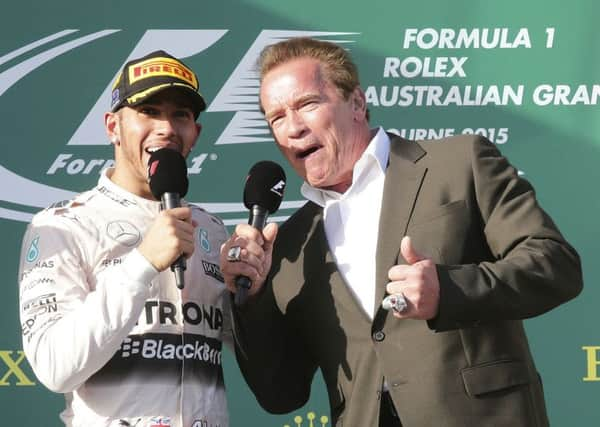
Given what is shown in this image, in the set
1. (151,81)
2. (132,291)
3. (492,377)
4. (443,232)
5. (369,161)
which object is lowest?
(492,377)

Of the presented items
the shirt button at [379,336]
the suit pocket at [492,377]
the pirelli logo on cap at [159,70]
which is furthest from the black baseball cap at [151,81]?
the suit pocket at [492,377]

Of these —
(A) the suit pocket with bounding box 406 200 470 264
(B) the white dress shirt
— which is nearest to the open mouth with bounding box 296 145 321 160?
(B) the white dress shirt

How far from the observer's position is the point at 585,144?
427 cm

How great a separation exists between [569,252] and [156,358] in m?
1.00

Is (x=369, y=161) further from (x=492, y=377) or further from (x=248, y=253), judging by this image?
(x=492, y=377)

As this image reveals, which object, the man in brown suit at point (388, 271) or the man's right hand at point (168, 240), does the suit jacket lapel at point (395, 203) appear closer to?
the man in brown suit at point (388, 271)

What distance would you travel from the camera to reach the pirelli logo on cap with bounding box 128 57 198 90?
2621 mm

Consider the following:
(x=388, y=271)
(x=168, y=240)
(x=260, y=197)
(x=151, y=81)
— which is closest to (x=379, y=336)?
(x=388, y=271)

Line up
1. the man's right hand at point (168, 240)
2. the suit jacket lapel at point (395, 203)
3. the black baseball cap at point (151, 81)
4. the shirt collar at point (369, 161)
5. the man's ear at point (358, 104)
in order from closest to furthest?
the man's right hand at point (168, 240) < the suit jacket lapel at point (395, 203) < the black baseball cap at point (151, 81) < the shirt collar at point (369, 161) < the man's ear at point (358, 104)

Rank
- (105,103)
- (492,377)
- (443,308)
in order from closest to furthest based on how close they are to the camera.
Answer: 1. (443,308)
2. (492,377)
3. (105,103)

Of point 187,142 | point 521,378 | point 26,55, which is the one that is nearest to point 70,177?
point 26,55

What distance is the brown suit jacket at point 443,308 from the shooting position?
2293 mm

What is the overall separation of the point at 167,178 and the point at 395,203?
0.57m

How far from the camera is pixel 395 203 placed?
2.56 metres
